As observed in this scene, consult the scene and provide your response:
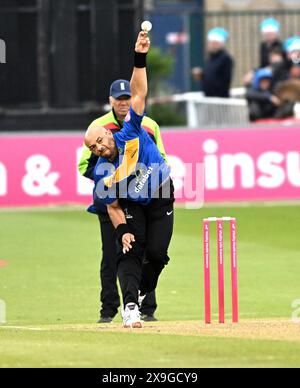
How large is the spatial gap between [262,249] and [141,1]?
6.77 metres

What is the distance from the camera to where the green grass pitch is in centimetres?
1029


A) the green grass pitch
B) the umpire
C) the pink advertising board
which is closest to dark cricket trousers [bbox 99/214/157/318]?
the umpire

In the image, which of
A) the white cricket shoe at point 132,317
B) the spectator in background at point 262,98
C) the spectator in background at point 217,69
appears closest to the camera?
the white cricket shoe at point 132,317

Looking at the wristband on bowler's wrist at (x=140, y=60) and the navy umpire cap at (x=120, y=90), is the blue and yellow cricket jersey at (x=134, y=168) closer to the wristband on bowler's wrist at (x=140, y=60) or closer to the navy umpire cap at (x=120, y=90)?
the wristband on bowler's wrist at (x=140, y=60)

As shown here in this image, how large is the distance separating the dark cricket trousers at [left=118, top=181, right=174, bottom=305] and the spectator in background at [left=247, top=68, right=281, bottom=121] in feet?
43.7

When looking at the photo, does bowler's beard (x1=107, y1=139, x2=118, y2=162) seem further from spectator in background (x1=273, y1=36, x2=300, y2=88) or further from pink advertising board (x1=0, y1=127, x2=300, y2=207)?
spectator in background (x1=273, y1=36, x2=300, y2=88)

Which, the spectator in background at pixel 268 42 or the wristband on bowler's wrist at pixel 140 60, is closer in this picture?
the wristband on bowler's wrist at pixel 140 60

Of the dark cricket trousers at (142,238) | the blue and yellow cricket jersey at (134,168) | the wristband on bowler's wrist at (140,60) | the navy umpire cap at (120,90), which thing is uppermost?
the wristband on bowler's wrist at (140,60)

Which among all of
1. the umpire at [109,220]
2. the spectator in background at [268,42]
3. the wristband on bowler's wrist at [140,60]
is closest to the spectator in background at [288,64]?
the spectator in background at [268,42]

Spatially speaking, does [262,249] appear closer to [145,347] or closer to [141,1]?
[141,1]

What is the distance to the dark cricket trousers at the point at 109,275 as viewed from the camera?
13.5 metres

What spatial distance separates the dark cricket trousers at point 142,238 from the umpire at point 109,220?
84cm

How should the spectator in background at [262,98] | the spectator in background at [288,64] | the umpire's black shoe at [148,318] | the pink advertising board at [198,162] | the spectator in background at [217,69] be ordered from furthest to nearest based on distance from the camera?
the spectator in background at [217,69] → the spectator in background at [288,64] → the spectator in background at [262,98] → the pink advertising board at [198,162] → the umpire's black shoe at [148,318]

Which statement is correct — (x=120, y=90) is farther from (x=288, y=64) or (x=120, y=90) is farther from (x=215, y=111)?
(x=215, y=111)
